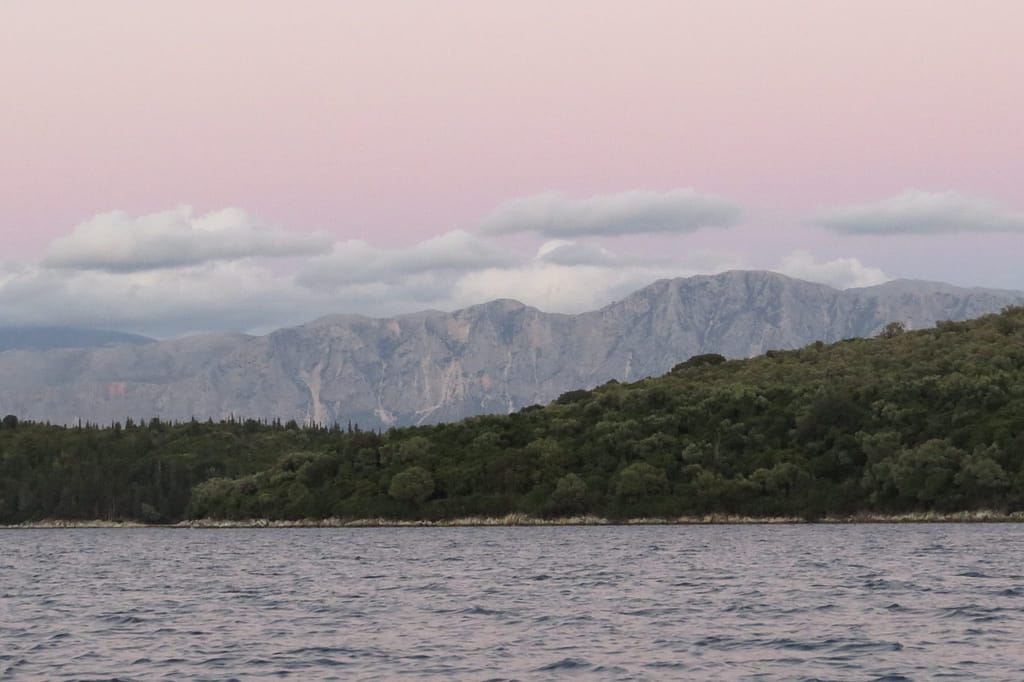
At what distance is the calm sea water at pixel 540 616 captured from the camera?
162ft

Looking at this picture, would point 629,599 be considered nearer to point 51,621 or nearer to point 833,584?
point 833,584

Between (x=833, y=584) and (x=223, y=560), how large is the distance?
68950 mm

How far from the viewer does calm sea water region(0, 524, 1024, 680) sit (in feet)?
162

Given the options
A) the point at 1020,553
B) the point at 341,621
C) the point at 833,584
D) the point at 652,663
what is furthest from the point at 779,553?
the point at 652,663

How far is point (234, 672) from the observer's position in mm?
49344

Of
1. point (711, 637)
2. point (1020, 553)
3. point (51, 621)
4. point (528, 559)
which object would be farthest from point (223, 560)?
point (711, 637)

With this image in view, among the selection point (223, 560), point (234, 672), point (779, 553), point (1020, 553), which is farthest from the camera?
point (223, 560)

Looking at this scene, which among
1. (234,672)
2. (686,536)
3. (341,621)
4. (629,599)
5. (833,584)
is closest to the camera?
(234,672)

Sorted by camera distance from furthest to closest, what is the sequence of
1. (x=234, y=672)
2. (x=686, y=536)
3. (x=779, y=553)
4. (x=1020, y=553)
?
(x=686, y=536), (x=779, y=553), (x=1020, y=553), (x=234, y=672)

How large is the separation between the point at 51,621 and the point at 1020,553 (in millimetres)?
73760

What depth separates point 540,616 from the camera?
66938 mm

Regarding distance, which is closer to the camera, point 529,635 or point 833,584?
point 529,635

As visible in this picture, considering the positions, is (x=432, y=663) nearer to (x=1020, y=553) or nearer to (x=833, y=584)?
(x=833, y=584)

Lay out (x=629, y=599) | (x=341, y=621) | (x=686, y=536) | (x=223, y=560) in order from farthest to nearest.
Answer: (x=686, y=536) → (x=223, y=560) → (x=629, y=599) → (x=341, y=621)
